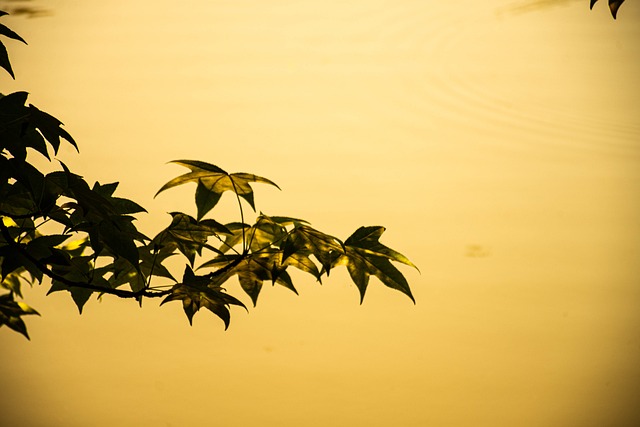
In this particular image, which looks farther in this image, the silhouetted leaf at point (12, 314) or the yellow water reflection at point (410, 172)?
the yellow water reflection at point (410, 172)

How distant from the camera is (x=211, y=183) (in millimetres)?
653

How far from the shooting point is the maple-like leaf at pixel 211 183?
2.07 ft

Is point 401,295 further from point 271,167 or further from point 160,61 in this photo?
point 160,61

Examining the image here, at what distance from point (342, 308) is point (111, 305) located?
614 millimetres

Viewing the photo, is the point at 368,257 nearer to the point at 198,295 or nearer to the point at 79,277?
the point at 198,295

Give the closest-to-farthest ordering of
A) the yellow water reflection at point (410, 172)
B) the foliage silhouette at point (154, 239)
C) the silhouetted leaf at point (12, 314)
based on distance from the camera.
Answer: the foliage silhouette at point (154, 239) < the silhouetted leaf at point (12, 314) < the yellow water reflection at point (410, 172)

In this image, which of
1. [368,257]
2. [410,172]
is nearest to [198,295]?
[368,257]

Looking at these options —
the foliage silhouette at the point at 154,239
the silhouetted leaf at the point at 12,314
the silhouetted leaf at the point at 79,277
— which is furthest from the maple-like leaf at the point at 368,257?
the silhouetted leaf at the point at 12,314

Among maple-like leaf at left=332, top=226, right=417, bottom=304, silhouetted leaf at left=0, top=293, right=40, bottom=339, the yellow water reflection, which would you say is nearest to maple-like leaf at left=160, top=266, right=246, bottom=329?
maple-like leaf at left=332, top=226, right=417, bottom=304

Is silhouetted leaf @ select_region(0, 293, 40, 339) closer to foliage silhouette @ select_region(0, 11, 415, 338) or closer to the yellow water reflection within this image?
foliage silhouette @ select_region(0, 11, 415, 338)

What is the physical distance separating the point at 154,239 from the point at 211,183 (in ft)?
0.28

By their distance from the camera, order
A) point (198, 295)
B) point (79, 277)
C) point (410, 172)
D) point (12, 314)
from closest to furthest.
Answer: point (198, 295), point (79, 277), point (12, 314), point (410, 172)

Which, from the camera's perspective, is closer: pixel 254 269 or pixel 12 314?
pixel 254 269

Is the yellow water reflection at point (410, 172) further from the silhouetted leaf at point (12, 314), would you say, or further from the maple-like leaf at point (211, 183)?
the maple-like leaf at point (211, 183)
